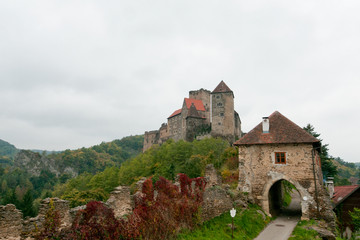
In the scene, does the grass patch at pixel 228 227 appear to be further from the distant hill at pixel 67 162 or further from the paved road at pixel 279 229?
the distant hill at pixel 67 162

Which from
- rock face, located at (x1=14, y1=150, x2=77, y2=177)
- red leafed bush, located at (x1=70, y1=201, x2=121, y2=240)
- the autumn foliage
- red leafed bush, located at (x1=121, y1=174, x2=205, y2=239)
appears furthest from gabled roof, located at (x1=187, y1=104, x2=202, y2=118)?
rock face, located at (x1=14, y1=150, x2=77, y2=177)

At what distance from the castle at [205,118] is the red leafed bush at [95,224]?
54267 millimetres

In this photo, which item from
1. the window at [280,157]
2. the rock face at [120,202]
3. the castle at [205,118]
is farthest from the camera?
the castle at [205,118]

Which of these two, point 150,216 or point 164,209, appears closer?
point 150,216

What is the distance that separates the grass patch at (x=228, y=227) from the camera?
1173 cm

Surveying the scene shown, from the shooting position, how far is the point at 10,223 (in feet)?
24.0

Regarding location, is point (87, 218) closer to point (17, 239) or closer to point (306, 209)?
point (17, 239)

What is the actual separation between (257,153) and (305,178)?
12.9ft

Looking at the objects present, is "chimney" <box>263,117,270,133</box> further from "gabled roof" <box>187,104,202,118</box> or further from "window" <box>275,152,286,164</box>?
"gabled roof" <box>187,104,202,118</box>

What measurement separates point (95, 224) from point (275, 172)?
51.1ft

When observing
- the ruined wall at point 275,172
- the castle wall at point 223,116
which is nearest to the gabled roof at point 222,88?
the castle wall at point 223,116

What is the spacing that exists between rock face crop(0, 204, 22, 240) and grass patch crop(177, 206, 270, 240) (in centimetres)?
599

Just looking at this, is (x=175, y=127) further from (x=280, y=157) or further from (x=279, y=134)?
(x=280, y=157)

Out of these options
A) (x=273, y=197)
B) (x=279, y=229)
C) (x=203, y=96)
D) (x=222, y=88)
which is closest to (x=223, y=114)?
(x=222, y=88)
